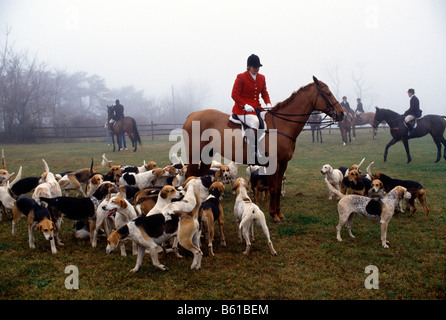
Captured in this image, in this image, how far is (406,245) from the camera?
4.45m

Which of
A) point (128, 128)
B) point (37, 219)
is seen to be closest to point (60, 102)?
point (128, 128)

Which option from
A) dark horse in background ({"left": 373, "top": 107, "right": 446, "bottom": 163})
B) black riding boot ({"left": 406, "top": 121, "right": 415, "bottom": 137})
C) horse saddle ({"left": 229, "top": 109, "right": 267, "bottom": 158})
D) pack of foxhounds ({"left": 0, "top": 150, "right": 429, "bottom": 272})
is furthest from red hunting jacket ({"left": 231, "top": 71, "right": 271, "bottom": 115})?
black riding boot ({"left": 406, "top": 121, "right": 415, "bottom": 137})

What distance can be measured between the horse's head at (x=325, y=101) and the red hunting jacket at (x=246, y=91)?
107 centimetres

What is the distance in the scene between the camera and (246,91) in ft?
20.0

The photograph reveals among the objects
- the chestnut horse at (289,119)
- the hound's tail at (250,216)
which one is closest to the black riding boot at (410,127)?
the chestnut horse at (289,119)

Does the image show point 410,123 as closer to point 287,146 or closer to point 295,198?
point 295,198

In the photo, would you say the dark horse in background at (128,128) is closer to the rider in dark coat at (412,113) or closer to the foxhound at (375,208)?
the rider in dark coat at (412,113)

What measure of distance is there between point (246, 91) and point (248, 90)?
0.04 metres

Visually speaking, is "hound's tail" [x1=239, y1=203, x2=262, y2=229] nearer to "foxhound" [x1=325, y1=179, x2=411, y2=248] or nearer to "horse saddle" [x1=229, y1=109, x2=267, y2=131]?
"foxhound" [x1=325, y1=179, x2=411, y2=248]

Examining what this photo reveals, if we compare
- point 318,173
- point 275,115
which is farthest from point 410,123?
point 275,115

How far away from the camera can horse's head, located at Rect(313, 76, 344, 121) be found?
5.74 meters

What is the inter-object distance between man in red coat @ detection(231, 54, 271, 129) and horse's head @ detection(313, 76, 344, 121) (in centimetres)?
107
